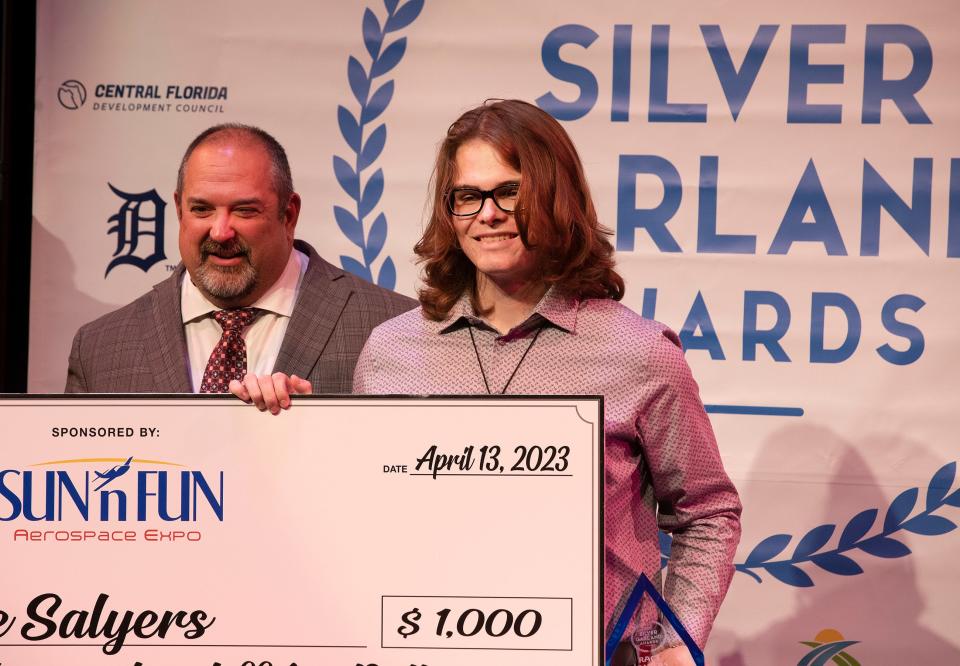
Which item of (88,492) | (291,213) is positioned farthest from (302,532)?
(291,213)

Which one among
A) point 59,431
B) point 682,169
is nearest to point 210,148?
point 59,431

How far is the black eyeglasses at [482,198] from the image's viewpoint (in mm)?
1721

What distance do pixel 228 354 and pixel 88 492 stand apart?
0.71 meters

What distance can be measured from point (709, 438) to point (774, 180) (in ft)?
4.85

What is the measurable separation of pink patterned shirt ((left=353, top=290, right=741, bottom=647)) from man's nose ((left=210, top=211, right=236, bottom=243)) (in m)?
0.62

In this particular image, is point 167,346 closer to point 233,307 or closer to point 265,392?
point 233,307

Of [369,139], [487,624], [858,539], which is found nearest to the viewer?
[487,624]

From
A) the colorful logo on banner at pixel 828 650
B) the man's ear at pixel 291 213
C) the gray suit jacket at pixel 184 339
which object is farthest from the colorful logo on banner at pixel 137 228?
the colorful logo on banner at pixel 828 650

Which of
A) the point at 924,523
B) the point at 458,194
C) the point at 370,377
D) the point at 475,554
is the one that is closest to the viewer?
the point at 475,554

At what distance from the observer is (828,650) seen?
9.85ft

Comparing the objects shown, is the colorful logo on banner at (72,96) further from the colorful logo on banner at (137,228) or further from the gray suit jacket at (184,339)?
the gray suit jacket at (184,339)

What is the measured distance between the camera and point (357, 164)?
3.21 metres

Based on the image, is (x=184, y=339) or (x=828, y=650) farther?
(x=828, y=650)

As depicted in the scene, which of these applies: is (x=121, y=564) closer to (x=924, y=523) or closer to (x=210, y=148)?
(x=210, y=148)
